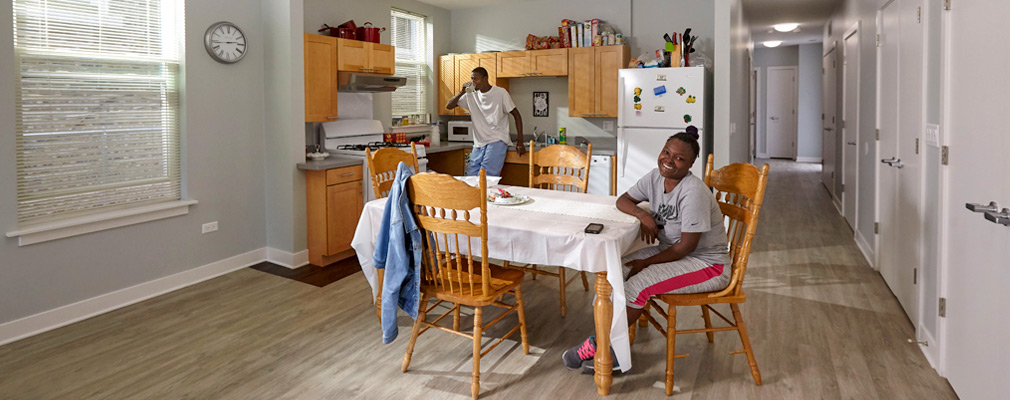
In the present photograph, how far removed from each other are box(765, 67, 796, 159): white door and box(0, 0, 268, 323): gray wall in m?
10.9

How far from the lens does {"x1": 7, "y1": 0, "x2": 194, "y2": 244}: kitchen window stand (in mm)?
3346

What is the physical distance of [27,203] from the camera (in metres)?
3.36

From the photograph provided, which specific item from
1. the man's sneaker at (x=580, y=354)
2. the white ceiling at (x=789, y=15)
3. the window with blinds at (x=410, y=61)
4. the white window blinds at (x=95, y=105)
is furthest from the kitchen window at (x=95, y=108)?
the white ceiling at (x=789, y=15)

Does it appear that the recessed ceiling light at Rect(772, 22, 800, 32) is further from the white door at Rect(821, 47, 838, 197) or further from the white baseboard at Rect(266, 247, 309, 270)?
the white baseboard at Rect(266, 247, 309, 270)

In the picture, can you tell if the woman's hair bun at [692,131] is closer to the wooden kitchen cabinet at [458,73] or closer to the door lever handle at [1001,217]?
the door lever handle at [1001,217]

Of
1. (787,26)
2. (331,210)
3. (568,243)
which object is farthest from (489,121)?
(787,26)

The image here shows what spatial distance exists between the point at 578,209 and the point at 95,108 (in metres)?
2.90

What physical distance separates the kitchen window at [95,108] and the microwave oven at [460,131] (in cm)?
310

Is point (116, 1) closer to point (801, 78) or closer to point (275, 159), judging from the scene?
point (275, 159)

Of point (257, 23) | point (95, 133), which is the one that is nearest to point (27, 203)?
point (95, 133)

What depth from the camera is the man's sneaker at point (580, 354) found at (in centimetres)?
269

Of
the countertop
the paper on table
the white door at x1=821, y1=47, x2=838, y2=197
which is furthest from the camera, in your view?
the white door at x1=821, y1=47, x2=838, y2=197

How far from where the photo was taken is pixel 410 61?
663 cm

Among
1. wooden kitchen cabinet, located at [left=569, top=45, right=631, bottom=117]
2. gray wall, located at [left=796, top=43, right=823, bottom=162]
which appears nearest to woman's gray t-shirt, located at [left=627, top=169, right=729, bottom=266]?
wooden kitchen cabinet, located at [left=569, top=45, right=631, bottom=117]
